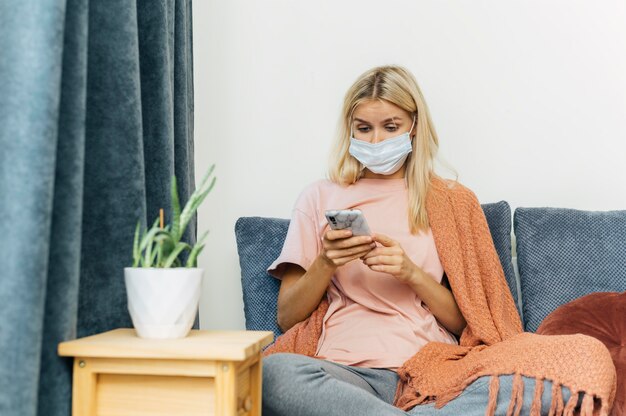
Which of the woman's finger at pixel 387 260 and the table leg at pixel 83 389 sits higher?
the woman's finger at pixel 387 260

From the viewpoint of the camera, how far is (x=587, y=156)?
2168 millimetres

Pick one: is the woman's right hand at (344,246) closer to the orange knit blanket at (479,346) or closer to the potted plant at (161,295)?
the orange knit blanket at (479,346)

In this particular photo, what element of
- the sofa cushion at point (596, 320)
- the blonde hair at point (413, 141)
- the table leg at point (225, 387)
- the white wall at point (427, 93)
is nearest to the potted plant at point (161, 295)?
the table leg at point (225, 387)

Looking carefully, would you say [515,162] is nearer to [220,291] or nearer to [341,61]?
[341,61]

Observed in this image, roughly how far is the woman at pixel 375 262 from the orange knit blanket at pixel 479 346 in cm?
3

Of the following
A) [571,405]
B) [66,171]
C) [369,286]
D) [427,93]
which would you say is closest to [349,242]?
[369,286]

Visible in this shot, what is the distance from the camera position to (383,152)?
178cm

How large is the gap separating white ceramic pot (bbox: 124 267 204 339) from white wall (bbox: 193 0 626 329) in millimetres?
1069

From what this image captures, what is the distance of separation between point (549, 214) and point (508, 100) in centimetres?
40

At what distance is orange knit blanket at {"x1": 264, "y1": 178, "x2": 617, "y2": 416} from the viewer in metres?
1.32

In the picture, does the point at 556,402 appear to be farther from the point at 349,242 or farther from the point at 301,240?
the point at 301,240

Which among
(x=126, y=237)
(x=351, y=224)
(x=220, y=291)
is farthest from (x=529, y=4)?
(x=126, y=237)

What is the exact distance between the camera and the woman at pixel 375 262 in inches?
60.9

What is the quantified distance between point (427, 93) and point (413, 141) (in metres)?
0.38
